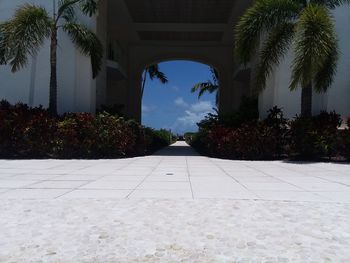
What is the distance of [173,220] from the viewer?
19.2ft

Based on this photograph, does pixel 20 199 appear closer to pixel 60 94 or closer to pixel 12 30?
pixel 12 30

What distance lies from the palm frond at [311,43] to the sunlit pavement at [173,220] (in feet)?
17.2

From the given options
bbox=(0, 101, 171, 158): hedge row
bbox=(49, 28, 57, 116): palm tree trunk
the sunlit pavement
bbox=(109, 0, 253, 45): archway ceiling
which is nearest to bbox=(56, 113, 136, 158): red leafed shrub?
bbox=(0, 101, 171, 158): hedge row

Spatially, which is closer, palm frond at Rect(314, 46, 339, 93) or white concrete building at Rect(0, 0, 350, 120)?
palm frond at Rect(314, 46, 339, 93)

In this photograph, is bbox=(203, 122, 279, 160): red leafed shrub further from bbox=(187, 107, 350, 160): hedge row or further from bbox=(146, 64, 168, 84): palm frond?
bbox=(146, 64, 168, 84): palm frond

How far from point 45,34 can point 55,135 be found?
3946 mm

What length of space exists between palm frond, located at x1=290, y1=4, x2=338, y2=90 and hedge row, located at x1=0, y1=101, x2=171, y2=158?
6848mm

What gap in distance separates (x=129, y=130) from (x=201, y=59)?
53.2ft

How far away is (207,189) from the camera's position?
842cm

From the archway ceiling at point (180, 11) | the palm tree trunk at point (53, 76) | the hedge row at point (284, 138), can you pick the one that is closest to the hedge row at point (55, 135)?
the palm tree trunk at point (53, 76)

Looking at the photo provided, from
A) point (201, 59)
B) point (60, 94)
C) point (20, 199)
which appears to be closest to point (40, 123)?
point (60, 94)

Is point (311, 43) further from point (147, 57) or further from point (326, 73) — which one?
point (147, 57)

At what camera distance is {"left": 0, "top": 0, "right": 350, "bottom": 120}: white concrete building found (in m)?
18.5

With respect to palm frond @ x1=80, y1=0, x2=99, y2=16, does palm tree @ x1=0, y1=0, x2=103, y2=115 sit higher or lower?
lower
